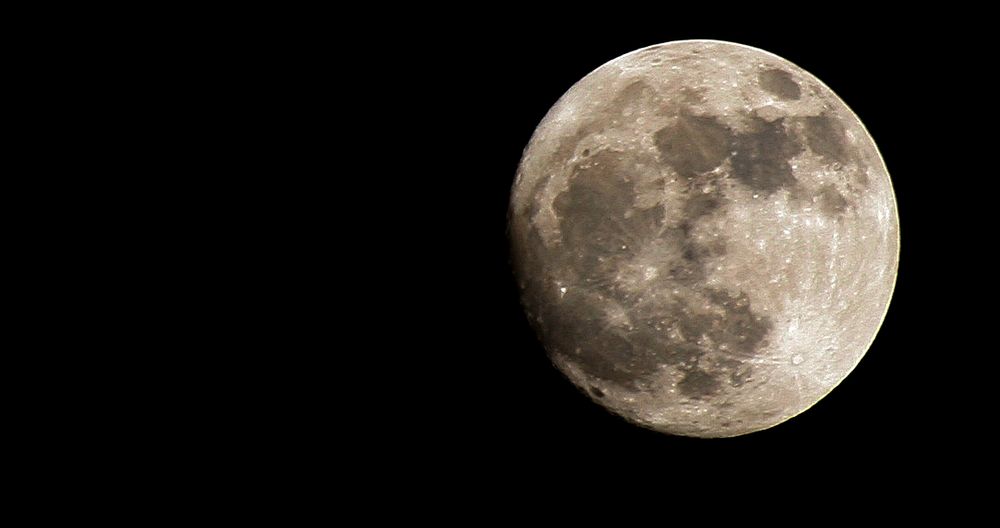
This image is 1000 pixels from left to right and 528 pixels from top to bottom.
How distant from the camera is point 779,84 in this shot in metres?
3.49

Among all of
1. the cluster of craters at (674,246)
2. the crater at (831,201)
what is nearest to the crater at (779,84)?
the cluster of craters at (674,246)

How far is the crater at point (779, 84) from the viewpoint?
3.45 metres

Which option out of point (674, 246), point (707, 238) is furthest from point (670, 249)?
point (707, 238)


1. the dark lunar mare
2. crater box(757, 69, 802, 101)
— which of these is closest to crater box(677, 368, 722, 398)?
the dark lunar mare

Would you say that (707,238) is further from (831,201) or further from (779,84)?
(779,84)

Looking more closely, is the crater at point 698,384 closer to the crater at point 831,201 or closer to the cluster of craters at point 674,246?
the cluster of craters at point 674,246

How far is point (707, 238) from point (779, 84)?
2.43ft

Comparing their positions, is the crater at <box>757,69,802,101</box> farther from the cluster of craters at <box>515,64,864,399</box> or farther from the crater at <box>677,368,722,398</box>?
the crater at <box>677,368,722,398</box>

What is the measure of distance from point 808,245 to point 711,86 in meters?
0.69

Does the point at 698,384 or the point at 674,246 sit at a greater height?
the point at 674,246

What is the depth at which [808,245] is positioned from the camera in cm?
325

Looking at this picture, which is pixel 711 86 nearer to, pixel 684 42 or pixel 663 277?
pixel 684 42

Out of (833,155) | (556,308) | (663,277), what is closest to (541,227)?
(556,308)

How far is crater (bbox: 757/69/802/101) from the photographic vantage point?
345 cm
